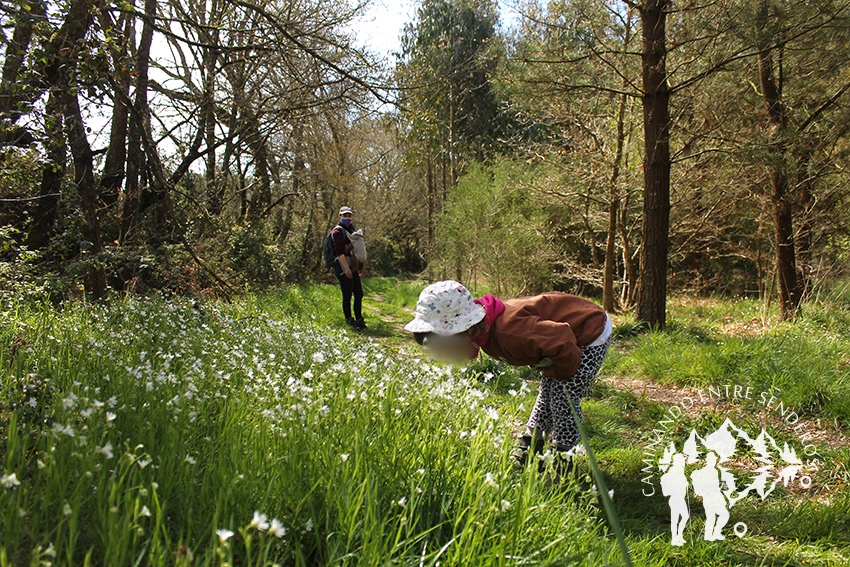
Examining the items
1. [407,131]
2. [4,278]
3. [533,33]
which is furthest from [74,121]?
[533,33]

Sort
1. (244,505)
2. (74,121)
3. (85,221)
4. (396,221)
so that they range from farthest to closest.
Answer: (396,221) → (85,221) → (74,121) → (244,505)

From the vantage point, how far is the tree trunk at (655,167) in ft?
23.0

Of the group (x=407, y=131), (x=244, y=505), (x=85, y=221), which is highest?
(x=407, y=131)

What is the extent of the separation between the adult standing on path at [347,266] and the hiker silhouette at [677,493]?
20.2 feet

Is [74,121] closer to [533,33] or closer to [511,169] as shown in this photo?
[533,33]

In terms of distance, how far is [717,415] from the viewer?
3.90 metres

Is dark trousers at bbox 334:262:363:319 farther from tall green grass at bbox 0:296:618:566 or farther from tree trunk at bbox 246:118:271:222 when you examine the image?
tree trunk at bbox 246:118:271:222

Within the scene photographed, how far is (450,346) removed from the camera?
2832mm

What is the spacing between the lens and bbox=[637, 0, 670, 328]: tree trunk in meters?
7.02

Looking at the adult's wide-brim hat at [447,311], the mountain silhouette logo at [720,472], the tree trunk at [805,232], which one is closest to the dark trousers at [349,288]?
the adult's wide-brim hat at [447,311]

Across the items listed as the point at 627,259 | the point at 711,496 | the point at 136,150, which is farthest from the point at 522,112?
the point at 711,496

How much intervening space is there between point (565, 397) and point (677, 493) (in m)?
0.86

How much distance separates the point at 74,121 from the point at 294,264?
11.4 meters

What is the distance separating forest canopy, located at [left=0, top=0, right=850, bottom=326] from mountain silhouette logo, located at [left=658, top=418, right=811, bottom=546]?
3.98m
